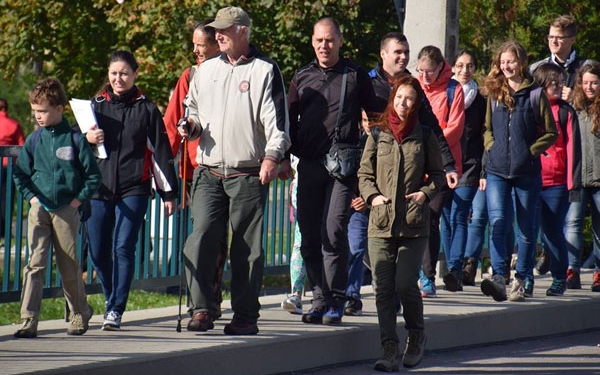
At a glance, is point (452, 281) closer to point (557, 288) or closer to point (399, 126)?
point (557, 288)

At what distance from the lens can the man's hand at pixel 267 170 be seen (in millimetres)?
8602

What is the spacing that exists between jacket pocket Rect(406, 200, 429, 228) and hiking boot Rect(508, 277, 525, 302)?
247cm

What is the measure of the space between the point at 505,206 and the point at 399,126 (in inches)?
95.5

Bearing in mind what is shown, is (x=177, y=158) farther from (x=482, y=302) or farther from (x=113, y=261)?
(x=482, y=302)

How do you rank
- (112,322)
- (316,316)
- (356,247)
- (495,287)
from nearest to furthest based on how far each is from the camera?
(112,322) → (316,316) → (356,247) → (495,287)

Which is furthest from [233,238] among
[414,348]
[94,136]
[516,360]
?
[516,360]

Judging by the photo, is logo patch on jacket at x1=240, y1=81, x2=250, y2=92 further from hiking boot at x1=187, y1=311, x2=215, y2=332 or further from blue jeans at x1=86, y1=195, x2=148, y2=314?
hiking boot at x1=187, y1=311, x2=215, y2=332

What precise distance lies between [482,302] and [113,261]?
9.93ft

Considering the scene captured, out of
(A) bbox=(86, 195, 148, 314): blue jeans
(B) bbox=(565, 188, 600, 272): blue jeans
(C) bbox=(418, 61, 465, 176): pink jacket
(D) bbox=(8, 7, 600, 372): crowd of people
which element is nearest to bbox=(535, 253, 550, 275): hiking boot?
(B) bbox=(565, 188, 600, 272): blue jeans

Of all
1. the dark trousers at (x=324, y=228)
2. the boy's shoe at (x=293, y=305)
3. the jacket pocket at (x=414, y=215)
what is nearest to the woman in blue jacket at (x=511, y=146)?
the boy's shoe at (x=293, y=305)

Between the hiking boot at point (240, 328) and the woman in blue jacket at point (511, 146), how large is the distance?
2546 mm

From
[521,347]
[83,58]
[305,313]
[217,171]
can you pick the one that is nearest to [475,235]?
[521,347]

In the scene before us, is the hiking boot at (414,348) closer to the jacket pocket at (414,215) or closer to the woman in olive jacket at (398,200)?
the woman in olive jacket at (398,200)

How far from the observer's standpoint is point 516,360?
372 inches
